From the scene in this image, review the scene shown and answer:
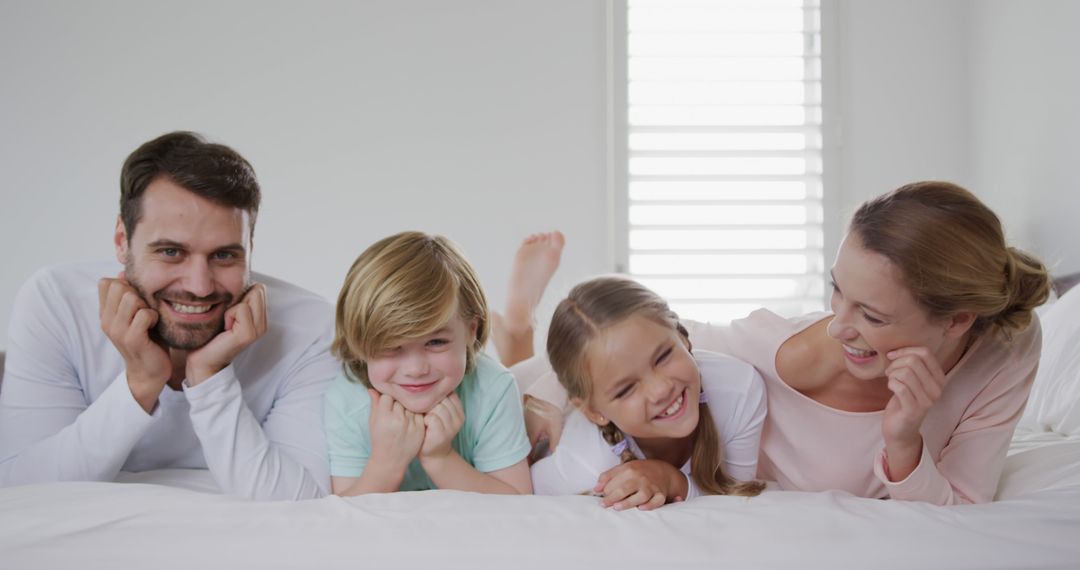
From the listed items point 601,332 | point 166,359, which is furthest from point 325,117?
point 601,332

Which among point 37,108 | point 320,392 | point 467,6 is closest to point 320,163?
point 467,6

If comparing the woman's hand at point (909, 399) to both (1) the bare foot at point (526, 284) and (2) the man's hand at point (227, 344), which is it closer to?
(2) the man's hand at point (227, 344)

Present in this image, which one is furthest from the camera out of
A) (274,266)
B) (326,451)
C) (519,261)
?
(274,266)

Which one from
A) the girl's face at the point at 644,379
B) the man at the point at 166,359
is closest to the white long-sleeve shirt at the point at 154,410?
the man at the point at 166,359

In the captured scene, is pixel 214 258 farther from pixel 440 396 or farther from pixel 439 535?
→ pixel 439 535

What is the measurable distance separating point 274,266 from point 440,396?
2172 mm

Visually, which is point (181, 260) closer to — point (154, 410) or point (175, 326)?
point (175, 326)

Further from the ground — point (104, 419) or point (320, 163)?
point (320, 163)

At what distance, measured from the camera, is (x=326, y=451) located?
165cm

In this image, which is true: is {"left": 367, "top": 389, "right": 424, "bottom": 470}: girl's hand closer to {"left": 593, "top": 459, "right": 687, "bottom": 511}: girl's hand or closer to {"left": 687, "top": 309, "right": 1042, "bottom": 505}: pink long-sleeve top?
{"left": 593, "top": 459, "right": 687, "bottom": 511}: girl's hand

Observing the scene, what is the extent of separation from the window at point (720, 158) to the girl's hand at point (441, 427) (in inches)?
82.6

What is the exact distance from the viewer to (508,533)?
3.95ft

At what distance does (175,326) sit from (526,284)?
1.10m

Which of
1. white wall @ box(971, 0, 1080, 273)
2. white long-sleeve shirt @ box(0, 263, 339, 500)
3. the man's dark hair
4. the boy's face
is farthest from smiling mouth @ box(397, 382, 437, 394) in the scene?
white wall @ box(971, 0, 1080, 273)
